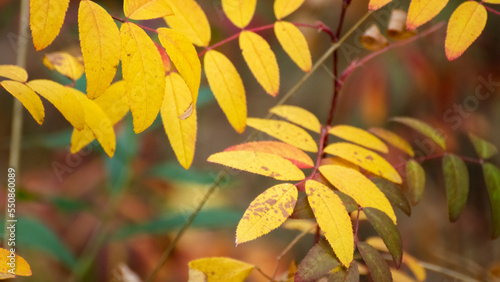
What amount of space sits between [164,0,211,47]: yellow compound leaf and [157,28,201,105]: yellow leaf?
0.08 meters

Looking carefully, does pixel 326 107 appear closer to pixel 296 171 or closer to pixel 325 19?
pixel 325 19

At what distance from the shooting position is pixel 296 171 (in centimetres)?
43

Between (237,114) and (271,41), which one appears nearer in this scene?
(237,114)

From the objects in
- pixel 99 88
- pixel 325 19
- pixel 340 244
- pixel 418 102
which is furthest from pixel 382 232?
pixel 325 19

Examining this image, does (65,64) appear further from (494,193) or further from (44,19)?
(494,193)

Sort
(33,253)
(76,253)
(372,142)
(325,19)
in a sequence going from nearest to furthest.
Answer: (372,142), (33,253), (76,253), (325,19)

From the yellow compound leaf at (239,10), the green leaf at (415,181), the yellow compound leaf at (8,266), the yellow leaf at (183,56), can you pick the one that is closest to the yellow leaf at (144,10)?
the yellow leaf at (183,56)

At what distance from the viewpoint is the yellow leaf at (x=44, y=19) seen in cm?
34

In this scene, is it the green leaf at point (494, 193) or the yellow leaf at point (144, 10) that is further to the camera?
the green leaf at point (494, 193)

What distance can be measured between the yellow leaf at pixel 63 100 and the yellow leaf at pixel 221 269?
0.19 m

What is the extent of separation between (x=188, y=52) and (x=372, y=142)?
0.25 metres

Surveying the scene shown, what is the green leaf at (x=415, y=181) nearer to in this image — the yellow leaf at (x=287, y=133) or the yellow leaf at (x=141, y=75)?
the yellow leaf at (x=287, y=133)

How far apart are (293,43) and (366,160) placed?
0.51ft

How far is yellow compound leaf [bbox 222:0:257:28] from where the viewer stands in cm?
51
